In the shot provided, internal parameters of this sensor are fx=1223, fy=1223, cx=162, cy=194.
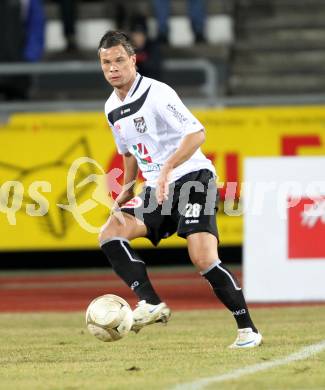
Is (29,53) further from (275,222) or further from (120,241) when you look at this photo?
(120,241)

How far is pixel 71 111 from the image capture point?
53.8 feet

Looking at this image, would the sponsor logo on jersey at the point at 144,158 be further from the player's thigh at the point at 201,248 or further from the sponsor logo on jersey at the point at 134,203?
the player's thigh at the point at 201,248

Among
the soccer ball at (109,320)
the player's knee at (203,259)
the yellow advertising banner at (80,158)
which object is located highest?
the player's knee at (203,259)

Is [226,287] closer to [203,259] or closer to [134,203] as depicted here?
[203,259]

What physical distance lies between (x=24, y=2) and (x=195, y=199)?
10.6 metres

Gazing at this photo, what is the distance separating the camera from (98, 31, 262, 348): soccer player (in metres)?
7.92

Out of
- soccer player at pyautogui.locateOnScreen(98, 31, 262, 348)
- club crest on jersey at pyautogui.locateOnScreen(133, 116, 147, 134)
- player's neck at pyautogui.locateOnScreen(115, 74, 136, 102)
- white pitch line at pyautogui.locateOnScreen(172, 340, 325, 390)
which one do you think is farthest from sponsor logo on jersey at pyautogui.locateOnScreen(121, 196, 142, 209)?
white pitch line at pyautogui.locateOnScreen(172, 340, 325, 390)

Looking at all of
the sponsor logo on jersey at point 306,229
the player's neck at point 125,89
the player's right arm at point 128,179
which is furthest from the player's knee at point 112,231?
the sponsor logo on jersey at point 306,229

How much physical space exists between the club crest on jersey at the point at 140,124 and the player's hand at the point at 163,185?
51cm

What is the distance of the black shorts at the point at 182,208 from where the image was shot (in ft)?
26.1

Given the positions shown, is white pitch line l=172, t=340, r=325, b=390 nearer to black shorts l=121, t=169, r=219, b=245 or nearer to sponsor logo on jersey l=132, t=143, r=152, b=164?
black shorts l=121, t=169, r=219, b=245

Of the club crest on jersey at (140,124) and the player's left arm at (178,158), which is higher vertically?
the club crest on jersey at (140,124)

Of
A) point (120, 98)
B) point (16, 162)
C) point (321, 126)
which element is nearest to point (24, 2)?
point (16, 162)

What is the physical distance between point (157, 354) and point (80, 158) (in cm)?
765
